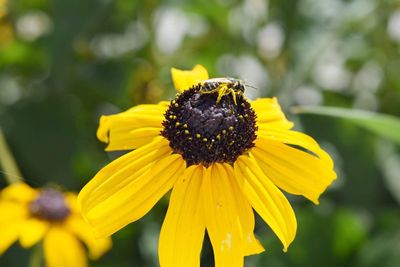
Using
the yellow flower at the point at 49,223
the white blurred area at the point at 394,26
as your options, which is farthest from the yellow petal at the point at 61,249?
the white blurred area at the point at 394,26

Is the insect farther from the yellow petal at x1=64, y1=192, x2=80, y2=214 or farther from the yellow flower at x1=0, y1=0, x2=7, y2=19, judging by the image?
the yellow flower at x1=0, y1=0, x2=7, y2=19

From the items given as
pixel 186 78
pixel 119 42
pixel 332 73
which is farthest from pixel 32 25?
pixel 186 78

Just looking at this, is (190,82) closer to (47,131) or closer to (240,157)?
(240,157)

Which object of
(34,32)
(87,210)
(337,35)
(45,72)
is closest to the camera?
(87,210)

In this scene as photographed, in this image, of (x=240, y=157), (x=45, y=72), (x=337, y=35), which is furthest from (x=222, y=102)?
(x=45, y=72)

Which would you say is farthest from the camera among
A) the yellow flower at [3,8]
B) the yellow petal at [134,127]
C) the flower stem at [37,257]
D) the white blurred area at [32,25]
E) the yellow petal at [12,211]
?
the white blurred area at [32,25]

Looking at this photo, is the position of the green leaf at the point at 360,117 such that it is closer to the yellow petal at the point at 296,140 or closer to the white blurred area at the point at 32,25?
the yellow petal at the point at 296,140
